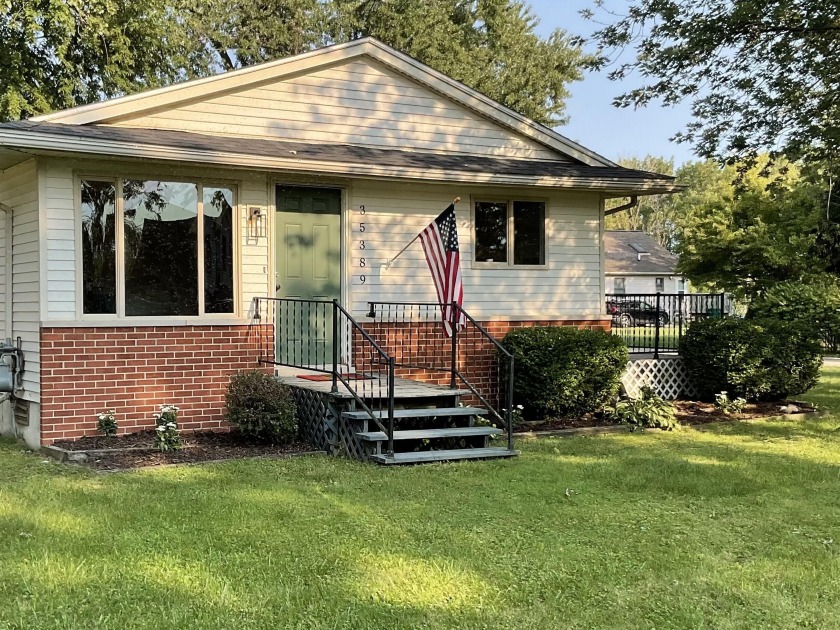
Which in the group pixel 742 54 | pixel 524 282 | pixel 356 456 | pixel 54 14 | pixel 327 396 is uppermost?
pixel 54 14

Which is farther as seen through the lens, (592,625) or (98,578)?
(98,578)

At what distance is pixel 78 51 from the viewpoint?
63.7 feet

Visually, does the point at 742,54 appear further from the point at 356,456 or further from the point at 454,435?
the point at 356,456

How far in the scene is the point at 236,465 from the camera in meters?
7.24

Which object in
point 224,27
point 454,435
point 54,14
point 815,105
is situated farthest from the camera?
point 224,27

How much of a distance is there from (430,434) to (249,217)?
346 centimetres

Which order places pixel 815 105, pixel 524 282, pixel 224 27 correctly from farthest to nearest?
pixel 224 27, pixel 815 105, pixel 524 282

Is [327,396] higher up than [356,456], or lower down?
higher up

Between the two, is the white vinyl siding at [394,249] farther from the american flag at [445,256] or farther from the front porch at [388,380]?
the american flag at [445,256]

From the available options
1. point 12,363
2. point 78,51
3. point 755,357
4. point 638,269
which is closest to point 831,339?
point 755,357

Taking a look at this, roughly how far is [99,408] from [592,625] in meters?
6.30

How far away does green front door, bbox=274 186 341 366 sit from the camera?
31.3 feet

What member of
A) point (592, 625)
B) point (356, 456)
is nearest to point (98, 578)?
point (592, 625)

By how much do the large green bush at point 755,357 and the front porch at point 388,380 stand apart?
324 centimetres
